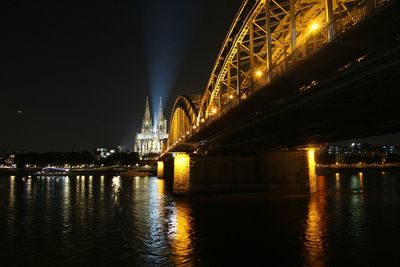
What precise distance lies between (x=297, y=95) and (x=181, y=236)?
1123cm

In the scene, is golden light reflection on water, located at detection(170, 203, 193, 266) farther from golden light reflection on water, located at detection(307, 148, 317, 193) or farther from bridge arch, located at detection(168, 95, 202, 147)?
bridge arch, located at detection(168, 95, 202, 147)

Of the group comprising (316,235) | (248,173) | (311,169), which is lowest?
(316,235)

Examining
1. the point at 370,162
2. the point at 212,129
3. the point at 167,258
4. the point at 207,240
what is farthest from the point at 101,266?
the point at 370,162

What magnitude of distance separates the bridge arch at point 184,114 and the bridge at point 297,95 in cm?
783

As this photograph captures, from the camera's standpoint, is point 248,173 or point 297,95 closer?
point 297,95

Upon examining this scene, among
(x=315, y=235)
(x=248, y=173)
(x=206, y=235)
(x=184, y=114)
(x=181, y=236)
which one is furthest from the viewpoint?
(x=184, y=114)

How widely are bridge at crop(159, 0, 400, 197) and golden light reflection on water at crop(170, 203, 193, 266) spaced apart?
9836 millimetres

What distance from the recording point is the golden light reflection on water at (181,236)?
1874 cm

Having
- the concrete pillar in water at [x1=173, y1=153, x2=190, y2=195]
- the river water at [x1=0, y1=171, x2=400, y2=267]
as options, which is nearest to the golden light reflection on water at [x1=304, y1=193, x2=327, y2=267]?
the river water at [x1=0, y1=171, x2=400, y2=267]

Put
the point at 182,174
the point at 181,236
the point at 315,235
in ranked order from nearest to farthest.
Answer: the point at 315,235
the point at 181,236
the point at 182,174

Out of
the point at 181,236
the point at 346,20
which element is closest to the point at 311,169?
the point at 181,236

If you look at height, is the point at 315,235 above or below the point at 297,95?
below

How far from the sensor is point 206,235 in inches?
939

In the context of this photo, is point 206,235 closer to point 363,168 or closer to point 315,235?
point 315,235
